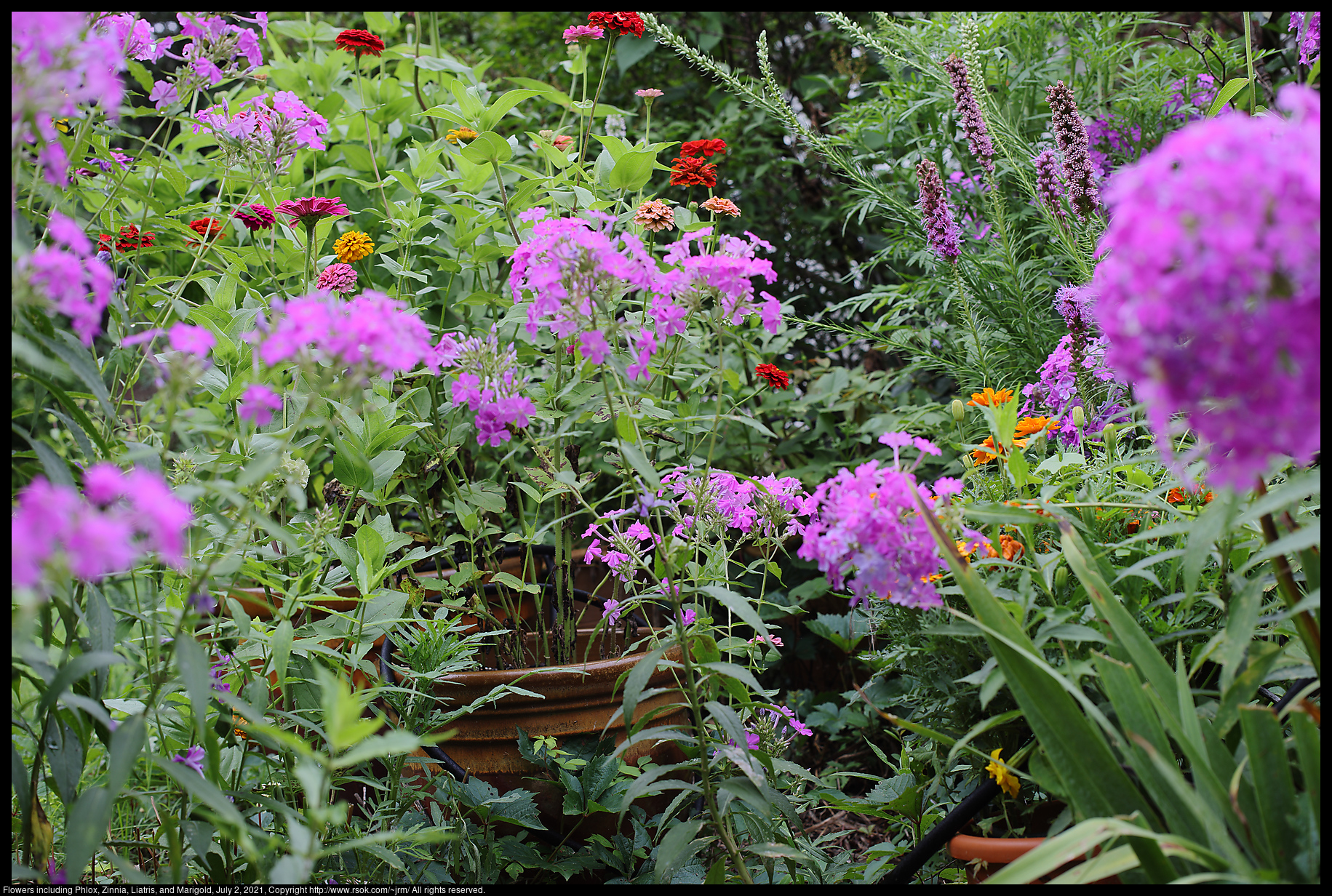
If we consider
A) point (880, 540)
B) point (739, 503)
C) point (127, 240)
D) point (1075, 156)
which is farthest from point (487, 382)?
point (1075, 156)

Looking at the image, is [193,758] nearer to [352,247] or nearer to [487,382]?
[487,382]

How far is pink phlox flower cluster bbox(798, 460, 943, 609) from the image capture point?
86cm

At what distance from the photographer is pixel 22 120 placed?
2.32ft

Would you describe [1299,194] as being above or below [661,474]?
above

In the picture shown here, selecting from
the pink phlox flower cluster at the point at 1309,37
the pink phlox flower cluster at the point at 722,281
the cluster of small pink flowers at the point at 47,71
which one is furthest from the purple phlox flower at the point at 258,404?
the pink phlox flower cluster at the point at 1309,37

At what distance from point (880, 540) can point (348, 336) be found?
1.84ft

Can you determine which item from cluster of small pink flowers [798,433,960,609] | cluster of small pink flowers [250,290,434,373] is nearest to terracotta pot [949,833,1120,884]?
cluster of small pink flowers [798,433,960,609]

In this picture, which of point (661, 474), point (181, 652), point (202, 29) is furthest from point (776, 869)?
point (202, 29)

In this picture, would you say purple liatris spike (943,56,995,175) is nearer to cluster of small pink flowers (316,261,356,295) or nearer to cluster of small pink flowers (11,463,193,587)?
cluster of small pink flowers (316,261,356,295)

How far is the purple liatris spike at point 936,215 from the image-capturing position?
Result: 1494 mm

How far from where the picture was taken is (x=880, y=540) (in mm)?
864

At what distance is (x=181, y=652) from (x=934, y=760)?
3.11 ft

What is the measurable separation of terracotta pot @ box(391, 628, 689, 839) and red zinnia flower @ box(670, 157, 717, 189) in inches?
33.2

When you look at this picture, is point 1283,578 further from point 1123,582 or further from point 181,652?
point 181,652
